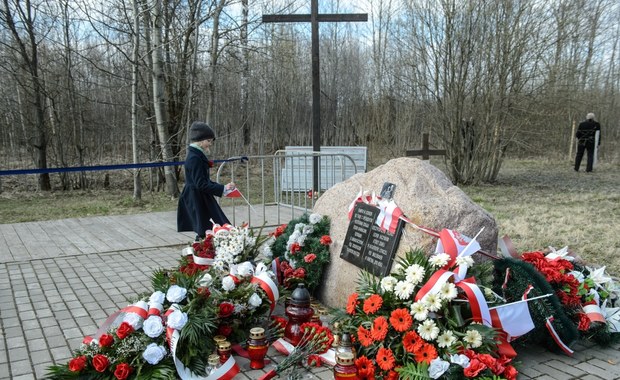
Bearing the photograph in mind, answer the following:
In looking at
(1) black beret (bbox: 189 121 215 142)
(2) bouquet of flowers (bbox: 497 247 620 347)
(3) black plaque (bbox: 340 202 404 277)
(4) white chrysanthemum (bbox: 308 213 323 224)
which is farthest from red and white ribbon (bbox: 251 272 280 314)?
(1) black beret (bbox: 189 121 215 142)

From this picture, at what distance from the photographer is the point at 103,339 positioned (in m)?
3.16

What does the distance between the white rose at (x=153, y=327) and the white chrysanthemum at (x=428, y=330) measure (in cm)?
166

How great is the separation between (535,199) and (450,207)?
807cm

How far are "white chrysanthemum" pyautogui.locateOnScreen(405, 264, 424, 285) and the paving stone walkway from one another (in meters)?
0.82

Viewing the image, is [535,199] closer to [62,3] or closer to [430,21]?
[430,21]

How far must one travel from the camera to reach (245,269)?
403cm

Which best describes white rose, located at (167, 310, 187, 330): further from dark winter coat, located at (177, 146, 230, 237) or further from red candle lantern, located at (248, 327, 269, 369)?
dark winter coat, located at (177, 146, 230, 237)

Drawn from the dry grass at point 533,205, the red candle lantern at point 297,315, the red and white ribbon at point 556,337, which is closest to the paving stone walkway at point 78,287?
the red and white ribbon at point 556,337

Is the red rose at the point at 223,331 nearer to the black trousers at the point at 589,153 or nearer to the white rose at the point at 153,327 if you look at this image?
the white rose at the point at 153,327

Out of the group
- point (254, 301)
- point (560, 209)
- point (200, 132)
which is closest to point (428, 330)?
point (254, 301)

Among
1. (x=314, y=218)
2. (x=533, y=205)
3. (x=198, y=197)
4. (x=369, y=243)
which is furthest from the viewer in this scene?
(x=533, y=205)

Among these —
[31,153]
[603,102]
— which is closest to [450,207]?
[31,153]

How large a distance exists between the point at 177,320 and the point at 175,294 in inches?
10.8

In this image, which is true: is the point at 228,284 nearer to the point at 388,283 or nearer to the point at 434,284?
the point at 388,283
